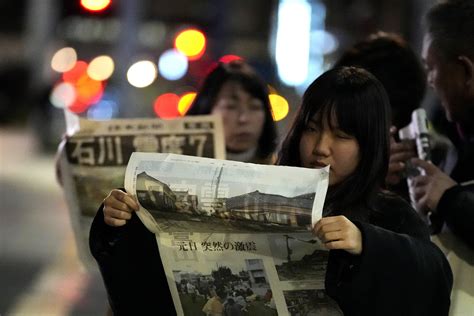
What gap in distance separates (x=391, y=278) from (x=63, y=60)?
21.5m

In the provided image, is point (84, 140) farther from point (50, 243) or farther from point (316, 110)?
point (50, 243)

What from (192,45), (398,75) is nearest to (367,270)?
(398,75)

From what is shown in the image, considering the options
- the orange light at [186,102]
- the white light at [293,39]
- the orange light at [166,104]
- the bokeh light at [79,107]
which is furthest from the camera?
the white light at [293,39]

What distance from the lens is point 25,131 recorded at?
27.5m

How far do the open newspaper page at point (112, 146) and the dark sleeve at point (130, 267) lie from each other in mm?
909

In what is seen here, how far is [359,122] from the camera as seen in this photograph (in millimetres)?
2305

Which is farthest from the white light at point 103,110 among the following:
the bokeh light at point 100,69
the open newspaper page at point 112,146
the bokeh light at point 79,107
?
the open newspaper page at point 112,146

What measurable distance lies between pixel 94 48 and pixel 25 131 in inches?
118

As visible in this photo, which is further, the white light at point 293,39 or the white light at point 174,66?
the white light at point 293,39

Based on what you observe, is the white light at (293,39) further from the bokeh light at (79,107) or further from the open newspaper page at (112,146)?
the open newspaper page at (112,146)

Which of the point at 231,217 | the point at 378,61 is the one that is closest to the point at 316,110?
the point at 231,217

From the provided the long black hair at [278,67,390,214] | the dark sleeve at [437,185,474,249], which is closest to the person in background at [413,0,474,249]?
the dark sleeve at [437,185,474,249]

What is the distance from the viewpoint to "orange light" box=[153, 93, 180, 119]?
1620cm

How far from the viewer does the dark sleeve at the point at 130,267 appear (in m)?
2.36
